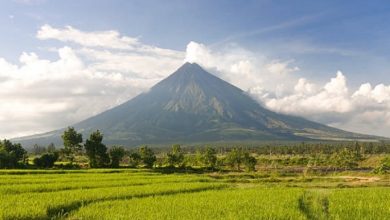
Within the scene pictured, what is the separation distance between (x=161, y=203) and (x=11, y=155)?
62.1m

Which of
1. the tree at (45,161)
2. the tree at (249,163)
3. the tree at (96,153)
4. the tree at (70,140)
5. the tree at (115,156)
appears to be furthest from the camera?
the tree at (249,163)

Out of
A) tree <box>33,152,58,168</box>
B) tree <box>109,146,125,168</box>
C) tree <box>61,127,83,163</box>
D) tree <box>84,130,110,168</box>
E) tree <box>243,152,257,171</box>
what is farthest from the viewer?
tree <box>243,152,257,171</box>

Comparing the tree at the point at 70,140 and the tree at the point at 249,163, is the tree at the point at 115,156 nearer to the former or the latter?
the tree at the point at 70,140

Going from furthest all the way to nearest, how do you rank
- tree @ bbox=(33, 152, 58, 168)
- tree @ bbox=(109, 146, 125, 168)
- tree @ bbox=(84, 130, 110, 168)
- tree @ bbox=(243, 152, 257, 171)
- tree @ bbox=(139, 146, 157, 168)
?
1. tree @ bbox=(243, 152, 257, 171)
2. tree @ bbox=(139, 146, 157, 168)
3. tree @ bbox=(84, 130, 110, 168)
4. tree @ bbox=(109, 146, 125, 168)
5. tree @ bbox=(33, 152, 58, 168)

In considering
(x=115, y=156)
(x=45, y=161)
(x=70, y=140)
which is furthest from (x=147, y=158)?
(x=45, y=161)

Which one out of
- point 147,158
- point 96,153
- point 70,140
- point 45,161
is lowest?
point 147,158

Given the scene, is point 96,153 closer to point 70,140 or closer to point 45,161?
point 70,140

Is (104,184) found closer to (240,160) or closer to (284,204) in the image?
(284,204)

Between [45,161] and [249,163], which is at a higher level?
[45,161]

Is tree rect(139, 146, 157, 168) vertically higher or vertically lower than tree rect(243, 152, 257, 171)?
higher

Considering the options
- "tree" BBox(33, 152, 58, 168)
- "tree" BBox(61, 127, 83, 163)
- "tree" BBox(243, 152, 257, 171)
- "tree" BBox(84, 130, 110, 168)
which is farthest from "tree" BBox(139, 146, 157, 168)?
"tree" BBox(33, 152, 58, 168)

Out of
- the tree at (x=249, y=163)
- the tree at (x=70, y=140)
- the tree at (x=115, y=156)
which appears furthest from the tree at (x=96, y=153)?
the tree at (x=249, y=163)

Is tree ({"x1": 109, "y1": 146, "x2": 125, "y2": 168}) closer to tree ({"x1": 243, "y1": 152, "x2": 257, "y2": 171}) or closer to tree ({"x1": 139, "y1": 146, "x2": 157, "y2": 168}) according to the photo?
tree ({"x1": 139, "y1": 146, "x2": 157, "y2": 168})

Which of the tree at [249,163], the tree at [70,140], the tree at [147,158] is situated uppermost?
the tree at [70,140]
